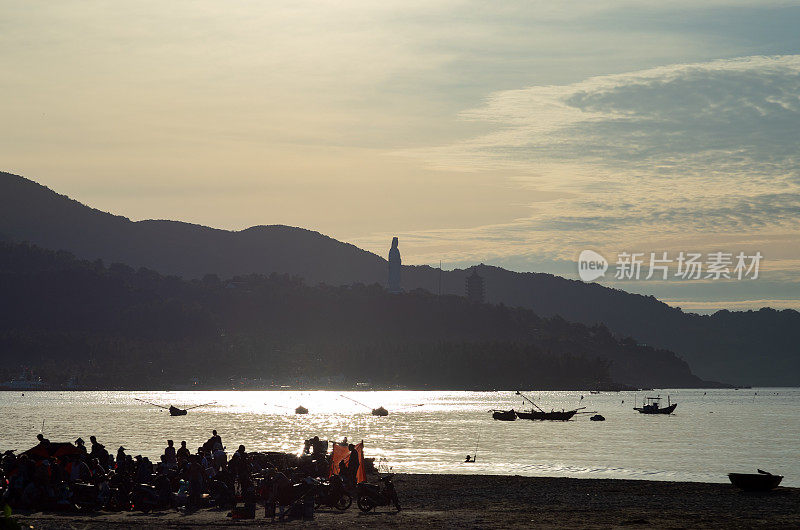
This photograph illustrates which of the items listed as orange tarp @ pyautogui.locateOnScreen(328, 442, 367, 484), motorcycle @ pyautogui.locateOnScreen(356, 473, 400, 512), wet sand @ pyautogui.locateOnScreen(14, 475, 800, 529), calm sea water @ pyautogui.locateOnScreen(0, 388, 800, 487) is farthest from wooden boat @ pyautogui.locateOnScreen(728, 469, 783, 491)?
motorcycle @ pyautogui.locateOnScreen(356, 473, 400, 512)

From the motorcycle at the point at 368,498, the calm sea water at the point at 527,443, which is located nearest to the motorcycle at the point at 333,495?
the motorcycle at the point at 368,498

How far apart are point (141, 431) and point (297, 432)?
62.8ft

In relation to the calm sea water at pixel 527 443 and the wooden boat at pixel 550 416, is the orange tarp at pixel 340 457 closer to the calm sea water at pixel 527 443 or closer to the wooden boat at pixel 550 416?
the calm sea water at pixel 527 443

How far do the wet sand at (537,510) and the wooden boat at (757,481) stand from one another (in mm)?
662

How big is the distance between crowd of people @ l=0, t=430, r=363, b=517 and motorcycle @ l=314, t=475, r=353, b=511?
454mm

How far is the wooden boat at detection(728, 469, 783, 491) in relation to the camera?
50531mm

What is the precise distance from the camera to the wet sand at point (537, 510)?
34.9 metres

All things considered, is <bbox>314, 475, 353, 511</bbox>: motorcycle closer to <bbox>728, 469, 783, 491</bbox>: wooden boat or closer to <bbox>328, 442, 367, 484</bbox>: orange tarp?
Result: <bbox>328, 442, 367, 484</bbox>: orange tarp

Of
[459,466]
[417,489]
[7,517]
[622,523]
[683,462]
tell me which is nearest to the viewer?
[7,517]

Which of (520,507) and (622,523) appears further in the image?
(520,507)

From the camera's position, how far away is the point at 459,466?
75938 millimetres

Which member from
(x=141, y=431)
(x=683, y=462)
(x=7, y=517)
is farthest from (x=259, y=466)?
(x=141, y=431)

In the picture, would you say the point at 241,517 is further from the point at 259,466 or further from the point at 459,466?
the point at 459,466

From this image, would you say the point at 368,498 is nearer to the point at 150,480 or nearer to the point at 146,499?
the point at 146,499
